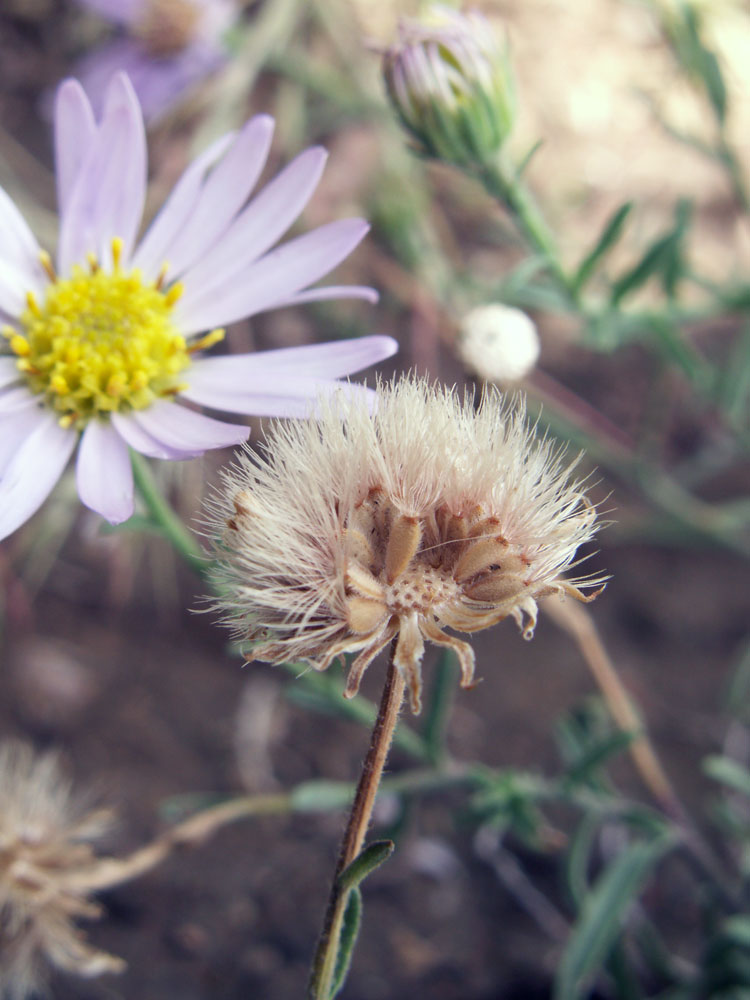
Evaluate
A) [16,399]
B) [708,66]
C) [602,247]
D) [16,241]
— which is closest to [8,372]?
[16,399]

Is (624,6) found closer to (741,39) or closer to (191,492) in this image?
(741,39)

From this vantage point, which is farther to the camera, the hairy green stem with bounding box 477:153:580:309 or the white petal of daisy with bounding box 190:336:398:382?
the hairy green stem with bounding box 477:153:580:309

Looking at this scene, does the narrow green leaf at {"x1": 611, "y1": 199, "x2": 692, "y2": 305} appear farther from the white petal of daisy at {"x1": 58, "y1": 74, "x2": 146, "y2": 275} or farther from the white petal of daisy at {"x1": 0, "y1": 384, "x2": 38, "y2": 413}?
the white petal of daisy at {"x1": 0, "y1": 384, "x2": 38, "y2": 413}

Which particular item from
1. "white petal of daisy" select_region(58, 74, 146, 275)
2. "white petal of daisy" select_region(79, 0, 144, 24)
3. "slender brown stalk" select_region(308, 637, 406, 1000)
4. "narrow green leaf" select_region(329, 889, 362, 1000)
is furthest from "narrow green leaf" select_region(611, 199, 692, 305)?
"white petal of daisy" select_region(79, 0, 144, 24)

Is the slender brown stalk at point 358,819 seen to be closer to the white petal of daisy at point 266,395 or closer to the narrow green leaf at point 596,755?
the white petal of daisy at point 266,395

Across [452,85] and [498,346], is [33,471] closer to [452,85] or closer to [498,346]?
[498,346]

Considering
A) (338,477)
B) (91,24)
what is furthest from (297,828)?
(91,24)

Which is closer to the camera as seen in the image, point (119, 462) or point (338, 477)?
point (338, 477)

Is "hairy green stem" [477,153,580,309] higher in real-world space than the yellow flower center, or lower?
higher
